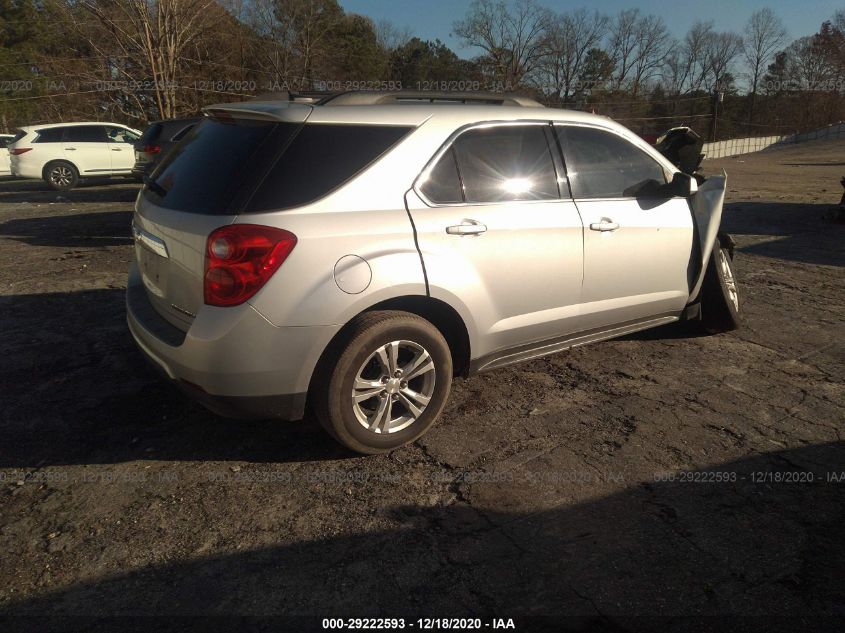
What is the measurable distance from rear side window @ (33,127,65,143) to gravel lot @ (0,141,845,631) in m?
13.8

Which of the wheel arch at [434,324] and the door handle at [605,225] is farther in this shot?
the door handle at [605,225]

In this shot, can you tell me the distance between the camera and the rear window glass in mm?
2844

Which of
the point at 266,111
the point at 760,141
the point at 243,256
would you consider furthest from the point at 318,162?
the point at 760,141

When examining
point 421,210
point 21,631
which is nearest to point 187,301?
point 421,210

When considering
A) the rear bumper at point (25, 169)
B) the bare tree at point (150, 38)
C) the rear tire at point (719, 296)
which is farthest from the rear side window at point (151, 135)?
the rear tire at point (719, 296)

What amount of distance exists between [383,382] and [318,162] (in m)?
1.11

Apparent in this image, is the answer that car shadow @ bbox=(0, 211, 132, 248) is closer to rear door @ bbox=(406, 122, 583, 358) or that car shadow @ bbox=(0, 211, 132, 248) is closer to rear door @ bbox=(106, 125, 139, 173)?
rear door @ bbox=(106, 125, 139, 173)

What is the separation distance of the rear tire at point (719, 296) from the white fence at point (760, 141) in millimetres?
27998

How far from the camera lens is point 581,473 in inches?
119

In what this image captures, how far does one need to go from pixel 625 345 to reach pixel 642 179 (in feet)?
4.20

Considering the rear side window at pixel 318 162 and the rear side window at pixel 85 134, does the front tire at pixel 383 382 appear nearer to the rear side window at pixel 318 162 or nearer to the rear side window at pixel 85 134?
the rear side window at pixel 318 162

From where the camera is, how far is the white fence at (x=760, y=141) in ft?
105

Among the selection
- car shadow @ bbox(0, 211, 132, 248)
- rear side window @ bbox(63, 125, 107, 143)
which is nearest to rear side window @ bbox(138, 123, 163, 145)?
car shadow @ bbox(0, 211, 132, 248)

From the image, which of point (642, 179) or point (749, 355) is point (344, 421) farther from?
point (749, 355)
